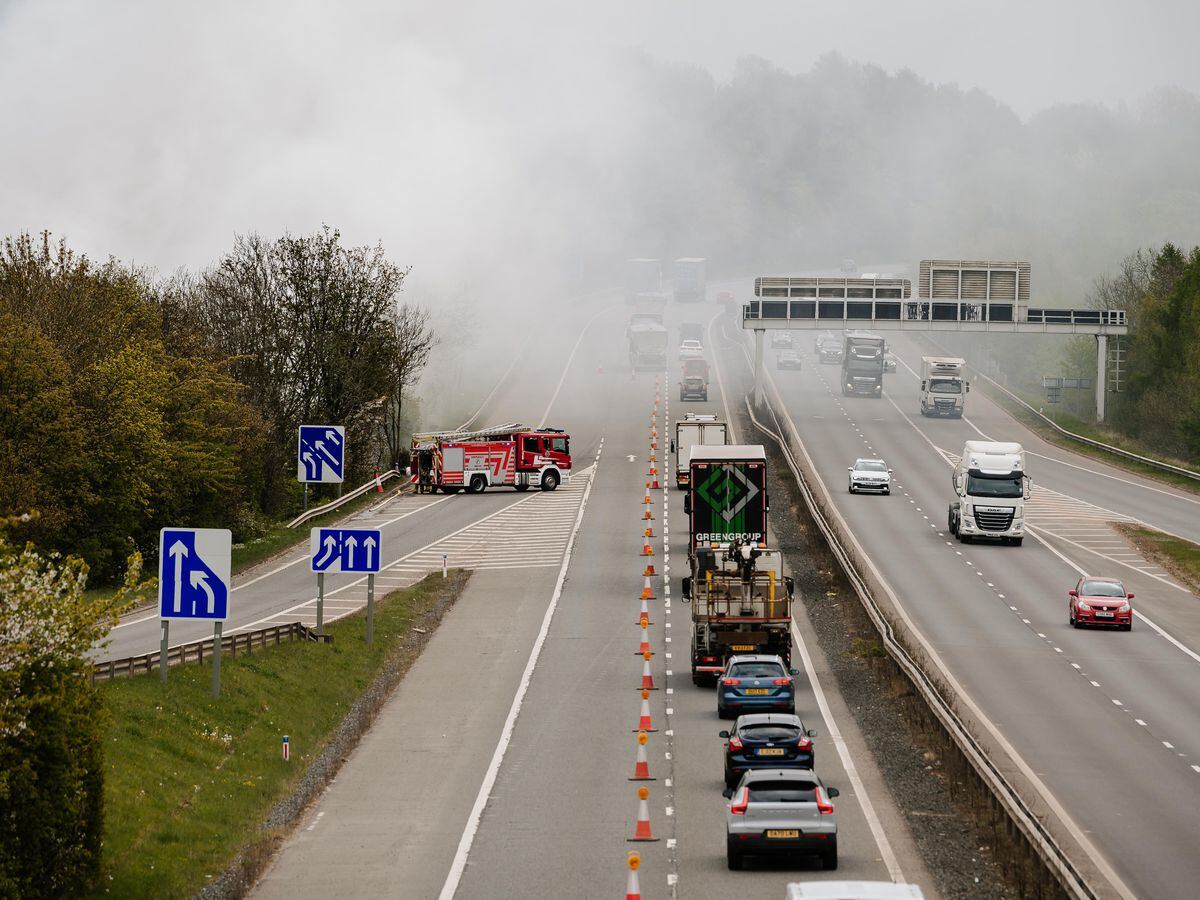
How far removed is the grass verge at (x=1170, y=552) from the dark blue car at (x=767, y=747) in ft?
102

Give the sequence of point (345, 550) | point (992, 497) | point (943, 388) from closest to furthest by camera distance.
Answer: point (345, 550) → point (992, 497) → point (943, 388)

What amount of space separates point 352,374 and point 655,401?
36977 millimetres

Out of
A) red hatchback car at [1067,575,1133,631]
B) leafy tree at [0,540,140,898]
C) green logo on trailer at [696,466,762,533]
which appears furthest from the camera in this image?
green logo on trailer at [696,466,762,533]

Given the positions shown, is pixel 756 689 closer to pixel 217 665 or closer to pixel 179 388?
pixel 217 665

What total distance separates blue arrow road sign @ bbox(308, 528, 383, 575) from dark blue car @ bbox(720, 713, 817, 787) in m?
13.7

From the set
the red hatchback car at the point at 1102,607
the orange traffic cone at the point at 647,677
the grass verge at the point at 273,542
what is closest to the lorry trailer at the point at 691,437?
the grass verge at the point at 273,542

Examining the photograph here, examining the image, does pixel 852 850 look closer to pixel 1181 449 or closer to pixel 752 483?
pixel 752 483

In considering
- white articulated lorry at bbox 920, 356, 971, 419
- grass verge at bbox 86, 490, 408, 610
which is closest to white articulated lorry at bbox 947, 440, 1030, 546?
grass verge at bbox 86, 490, 408, 610

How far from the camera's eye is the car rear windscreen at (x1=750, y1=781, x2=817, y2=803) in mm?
22984

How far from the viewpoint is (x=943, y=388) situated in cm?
10781

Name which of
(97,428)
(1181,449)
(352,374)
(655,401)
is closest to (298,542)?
(97,428)

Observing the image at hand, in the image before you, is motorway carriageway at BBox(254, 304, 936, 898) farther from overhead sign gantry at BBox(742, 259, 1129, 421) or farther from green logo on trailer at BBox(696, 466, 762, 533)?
overhead sign gantry at BBox(742, 259, 1129, 421)

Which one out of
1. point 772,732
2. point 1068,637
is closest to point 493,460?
point 1068,637

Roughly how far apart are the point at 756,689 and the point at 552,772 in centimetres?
560
